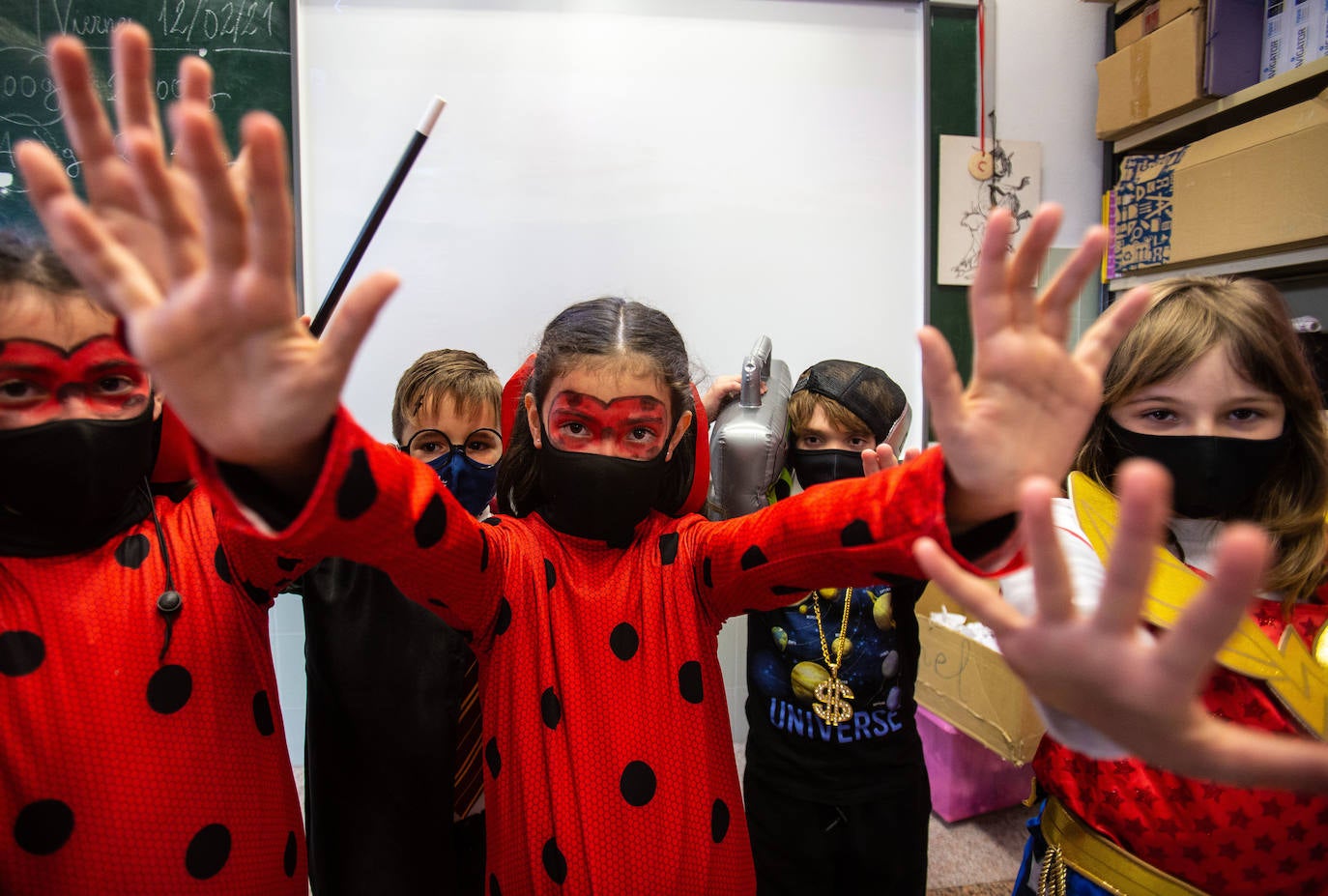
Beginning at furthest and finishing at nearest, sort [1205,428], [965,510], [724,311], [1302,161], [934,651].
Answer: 1. [724,311]
2. [934,651]
3. [1302,161]
4. [1205,428]
5. [965,510]

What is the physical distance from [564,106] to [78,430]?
1.79 meters

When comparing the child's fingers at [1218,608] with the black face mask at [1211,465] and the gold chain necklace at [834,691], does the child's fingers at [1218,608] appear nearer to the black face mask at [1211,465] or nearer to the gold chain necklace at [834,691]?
the black face mask at [1211,465]

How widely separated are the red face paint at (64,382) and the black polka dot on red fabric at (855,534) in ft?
2.65

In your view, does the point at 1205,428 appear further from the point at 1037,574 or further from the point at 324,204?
the point at 324,204

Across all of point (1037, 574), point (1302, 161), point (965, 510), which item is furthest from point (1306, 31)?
point (1037, 574)

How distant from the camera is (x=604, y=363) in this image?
1.00 meters

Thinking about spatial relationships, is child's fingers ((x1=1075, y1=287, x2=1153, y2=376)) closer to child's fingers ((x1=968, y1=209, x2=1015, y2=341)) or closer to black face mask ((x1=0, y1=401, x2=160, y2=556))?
child's fingers ((x1=968, y1=209, x2=1015, y2=341))

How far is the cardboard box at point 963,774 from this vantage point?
2049mm

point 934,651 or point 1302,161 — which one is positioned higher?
point 1302,161

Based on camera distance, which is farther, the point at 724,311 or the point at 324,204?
the point at 724,311

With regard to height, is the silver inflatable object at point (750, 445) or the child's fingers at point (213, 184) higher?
the child's fingers at point (213, 184)

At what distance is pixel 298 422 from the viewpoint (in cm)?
59

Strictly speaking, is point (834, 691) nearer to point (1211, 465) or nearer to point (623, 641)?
point (623, 641)

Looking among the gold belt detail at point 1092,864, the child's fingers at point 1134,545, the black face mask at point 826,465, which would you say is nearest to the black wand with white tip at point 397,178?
the child's fingers at point 1134,545
